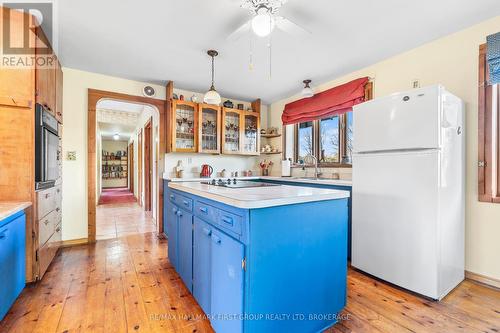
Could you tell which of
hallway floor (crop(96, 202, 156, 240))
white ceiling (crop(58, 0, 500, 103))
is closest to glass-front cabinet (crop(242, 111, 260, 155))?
white ceiling (crop(58, 0, 500, 103))

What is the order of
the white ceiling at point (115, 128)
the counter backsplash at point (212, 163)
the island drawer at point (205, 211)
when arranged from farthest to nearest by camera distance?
the white ceiling at point (115, 128)
the counter backsplash at point (212, 163)
the island drawer at point (205, 211)

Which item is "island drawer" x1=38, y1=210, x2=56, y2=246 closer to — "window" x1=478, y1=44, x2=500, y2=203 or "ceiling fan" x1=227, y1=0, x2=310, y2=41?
"ceiling fan" x1=227, y1=0, x2=310, y2=41

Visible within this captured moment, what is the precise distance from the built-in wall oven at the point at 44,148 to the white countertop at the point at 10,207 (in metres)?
0.20

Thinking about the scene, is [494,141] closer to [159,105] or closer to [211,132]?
[211,132]

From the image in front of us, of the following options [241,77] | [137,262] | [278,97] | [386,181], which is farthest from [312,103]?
[137,262]

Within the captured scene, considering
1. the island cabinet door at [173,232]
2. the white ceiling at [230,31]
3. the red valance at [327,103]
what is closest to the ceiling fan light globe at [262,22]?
the white ceiling at [230,31]

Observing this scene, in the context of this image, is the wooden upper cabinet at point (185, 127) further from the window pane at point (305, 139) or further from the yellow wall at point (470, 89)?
the yellow wall at point (470, 89)

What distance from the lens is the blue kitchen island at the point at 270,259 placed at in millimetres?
1175

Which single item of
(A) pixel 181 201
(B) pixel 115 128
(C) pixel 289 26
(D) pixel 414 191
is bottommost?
(A) pixel 181 201

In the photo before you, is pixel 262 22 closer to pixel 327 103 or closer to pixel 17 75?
pixel 17 75

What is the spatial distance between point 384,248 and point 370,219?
27 cm

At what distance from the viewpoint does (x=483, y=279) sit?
2.10 meters

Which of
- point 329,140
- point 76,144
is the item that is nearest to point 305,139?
point 329,140

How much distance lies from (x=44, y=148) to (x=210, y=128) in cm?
224
